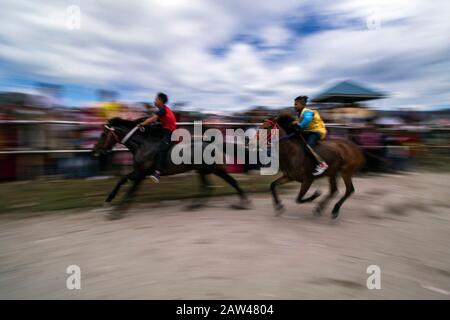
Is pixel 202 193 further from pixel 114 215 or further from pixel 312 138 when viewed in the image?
pixel 312 138

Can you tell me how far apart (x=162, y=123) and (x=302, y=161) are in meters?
2.69

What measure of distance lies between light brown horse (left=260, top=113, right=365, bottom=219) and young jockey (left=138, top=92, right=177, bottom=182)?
179 centimetres

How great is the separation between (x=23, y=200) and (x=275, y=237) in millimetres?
5026

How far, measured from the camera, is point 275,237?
4.93m

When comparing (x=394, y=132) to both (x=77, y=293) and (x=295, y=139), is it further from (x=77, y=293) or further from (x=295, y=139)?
(x=77, y=293)

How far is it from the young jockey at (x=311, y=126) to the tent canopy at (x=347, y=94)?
24.6ft

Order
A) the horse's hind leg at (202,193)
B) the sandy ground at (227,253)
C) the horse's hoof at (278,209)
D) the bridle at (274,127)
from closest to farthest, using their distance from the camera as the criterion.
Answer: the sandy ground at (227,253)
the horse's hoof at (278,209)
the bridle at (274,127)
the horse's hind leg at (202,193)

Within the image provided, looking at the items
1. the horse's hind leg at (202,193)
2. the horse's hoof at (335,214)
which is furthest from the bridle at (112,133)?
the horse's hoof at (335,214)

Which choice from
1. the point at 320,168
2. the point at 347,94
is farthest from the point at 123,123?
the point at 347,94

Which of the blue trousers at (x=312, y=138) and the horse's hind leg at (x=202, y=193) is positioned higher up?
the blue trousers at (x=312, y=138)

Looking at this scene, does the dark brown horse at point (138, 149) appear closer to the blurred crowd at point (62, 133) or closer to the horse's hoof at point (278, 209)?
the horse's hoof at point (278, 209)

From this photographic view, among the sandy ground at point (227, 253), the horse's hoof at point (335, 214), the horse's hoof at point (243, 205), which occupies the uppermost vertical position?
the horse's hoof at point (243, 205)

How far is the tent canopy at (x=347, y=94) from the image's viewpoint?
13.5 meters
